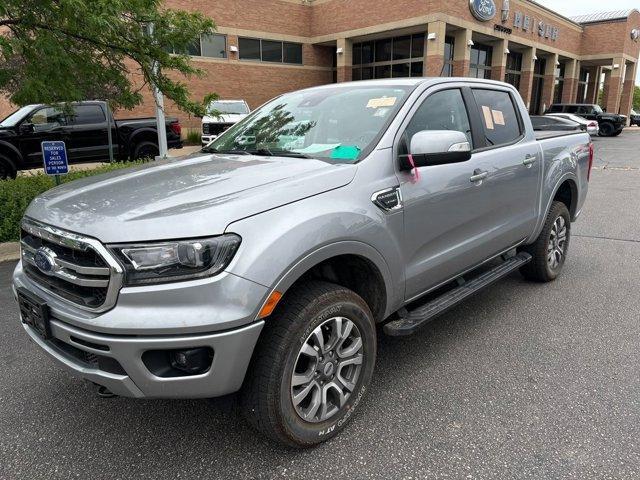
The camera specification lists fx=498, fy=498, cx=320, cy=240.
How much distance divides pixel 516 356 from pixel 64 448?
2825 mm

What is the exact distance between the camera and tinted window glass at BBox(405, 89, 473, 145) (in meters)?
3.16

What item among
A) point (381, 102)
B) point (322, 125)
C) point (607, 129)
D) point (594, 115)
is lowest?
point (607, 129)

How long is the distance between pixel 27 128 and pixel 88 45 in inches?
278

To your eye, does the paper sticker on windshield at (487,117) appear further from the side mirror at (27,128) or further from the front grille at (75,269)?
the side mirror at (27,128)

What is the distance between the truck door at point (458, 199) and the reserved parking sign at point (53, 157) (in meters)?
4.92

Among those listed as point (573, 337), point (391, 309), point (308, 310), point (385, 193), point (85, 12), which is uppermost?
point (85, 12)

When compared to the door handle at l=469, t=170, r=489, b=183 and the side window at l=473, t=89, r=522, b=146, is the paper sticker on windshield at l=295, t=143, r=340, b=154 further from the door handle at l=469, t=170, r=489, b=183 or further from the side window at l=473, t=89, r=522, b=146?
the side window at l=473, t=89, r=522, b=146

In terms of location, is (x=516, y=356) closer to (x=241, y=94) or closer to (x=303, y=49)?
(x=241, y=94)

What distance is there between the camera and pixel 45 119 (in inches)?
465

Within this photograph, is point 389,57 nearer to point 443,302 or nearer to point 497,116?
point 497,116

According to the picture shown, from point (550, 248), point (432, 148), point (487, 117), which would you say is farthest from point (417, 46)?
point (432, 148)

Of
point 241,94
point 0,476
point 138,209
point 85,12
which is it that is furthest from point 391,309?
point 241,94

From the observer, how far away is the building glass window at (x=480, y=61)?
1160 inches

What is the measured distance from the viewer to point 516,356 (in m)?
3.44
